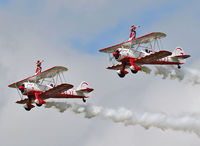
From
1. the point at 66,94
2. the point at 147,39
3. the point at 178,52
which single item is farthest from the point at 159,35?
the point at 66,94

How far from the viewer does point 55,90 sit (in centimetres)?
5972

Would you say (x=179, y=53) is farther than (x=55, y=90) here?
Yes

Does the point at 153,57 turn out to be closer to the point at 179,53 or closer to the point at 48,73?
the point at 179,53

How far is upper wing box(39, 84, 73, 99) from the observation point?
58.4 meters

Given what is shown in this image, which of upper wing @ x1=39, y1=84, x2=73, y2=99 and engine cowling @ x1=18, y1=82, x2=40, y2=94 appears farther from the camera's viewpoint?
engine cowling @ x1=18, y1=82, x2=40, y2=94

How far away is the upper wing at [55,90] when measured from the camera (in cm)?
5843

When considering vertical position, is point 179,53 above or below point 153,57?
above

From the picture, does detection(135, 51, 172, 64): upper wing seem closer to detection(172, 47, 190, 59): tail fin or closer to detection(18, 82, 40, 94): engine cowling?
detection(172, 47, 190, 59): tail fin

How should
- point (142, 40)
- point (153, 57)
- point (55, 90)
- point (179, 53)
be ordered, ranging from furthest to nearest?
point (179, 53) → point (142, 40) → point (55, 90) → point (153, 57)

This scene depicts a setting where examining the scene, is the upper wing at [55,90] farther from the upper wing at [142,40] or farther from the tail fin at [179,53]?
the tail fin at [179,53]

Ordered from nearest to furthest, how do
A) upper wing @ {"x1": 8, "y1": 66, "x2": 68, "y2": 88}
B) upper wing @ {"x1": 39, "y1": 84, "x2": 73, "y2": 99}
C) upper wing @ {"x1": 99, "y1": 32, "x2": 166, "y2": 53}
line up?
1. upper wing @ {"x1": 39, "y1": 84, "x2": 73, "y2": 99}
2. upper wing @ {"x1": 99, "y1": 32, "x2": 166, "y2": 53}
3. upper wing @ {"x1": 8, "y1": 66, "x2": 68, "y2": 88}

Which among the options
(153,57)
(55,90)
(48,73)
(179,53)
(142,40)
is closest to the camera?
(153,57)

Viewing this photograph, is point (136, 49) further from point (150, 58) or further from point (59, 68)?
point (59, 68)

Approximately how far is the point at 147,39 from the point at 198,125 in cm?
889
